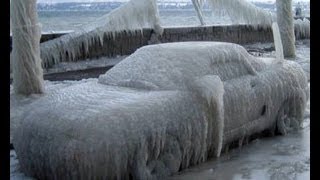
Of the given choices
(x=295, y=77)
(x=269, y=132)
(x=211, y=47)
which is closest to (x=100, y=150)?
(x=211, y=47)

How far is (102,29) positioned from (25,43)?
6.46 m

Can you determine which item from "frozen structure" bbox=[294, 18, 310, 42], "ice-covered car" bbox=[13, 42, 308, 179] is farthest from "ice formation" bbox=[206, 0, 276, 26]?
"ice-covered car" bbox=[13, 42, 308, 179]

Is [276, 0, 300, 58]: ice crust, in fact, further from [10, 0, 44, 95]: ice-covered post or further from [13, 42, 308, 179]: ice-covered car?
[13, 42, 308, 179]: ice-covered car

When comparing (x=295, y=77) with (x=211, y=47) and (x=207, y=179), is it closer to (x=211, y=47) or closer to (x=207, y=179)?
(x=211, y=47)

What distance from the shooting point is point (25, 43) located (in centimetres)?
925

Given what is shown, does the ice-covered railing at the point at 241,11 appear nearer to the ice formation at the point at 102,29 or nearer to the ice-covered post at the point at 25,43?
the ice formation at the point at 102,29

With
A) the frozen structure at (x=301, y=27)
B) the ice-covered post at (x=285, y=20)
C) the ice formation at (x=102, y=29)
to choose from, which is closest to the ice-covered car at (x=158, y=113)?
the ice formation at (x=102, y=29)

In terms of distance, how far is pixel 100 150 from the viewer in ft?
13.9

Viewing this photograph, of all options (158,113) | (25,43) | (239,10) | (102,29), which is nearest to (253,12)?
(239,10)

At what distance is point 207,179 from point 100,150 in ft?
4.19

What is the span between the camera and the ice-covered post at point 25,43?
9.21 metres

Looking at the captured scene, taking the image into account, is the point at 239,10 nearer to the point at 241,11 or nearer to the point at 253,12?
the point at 241,11

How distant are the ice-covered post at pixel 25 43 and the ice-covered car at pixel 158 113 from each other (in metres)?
3.90

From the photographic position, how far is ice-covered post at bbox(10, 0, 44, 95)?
363 inches
